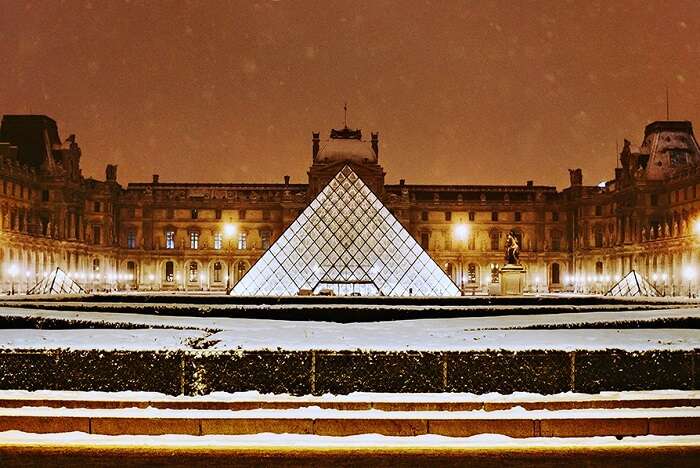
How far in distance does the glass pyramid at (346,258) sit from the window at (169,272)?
37.6 metres

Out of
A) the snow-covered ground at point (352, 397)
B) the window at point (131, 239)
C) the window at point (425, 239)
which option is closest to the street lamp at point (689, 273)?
the window at point (425, 239)

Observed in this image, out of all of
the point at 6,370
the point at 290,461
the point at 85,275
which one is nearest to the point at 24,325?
the point at 6,370

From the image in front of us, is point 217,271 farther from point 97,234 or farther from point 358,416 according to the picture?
point 358,416

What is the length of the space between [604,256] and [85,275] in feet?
118

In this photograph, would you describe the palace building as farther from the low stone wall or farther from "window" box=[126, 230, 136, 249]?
the low stone wall

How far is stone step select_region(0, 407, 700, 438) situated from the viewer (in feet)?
23.0

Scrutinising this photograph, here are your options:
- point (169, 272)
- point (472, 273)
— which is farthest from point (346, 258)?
point (169, 272)

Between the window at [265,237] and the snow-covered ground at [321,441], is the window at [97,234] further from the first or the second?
the snow-covered ground at [321,441]

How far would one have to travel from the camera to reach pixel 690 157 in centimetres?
5559

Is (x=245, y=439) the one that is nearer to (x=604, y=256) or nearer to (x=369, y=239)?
(x=369, y=239)

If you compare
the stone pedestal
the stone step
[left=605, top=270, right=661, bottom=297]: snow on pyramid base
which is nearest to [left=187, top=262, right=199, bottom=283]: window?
the stone pedestal

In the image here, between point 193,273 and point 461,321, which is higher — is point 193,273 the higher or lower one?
the higher one

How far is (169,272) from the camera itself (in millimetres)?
65625

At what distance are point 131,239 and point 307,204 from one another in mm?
15690
